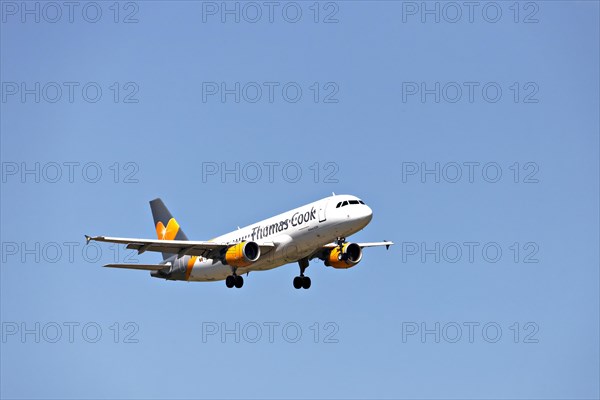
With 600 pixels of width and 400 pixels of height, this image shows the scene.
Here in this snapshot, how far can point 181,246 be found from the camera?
226 ft

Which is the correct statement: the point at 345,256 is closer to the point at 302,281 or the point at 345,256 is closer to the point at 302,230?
the point at 302,230

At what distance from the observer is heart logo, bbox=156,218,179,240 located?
83000mm

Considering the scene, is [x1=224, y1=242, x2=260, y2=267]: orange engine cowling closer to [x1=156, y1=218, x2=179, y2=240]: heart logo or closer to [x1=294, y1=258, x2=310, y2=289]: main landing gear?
[x1=294, y1=258, x2=310, y2=289]: main landing gear

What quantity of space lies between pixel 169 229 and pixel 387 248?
1820 cm

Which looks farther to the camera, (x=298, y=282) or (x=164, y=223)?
(x=164, y=223)

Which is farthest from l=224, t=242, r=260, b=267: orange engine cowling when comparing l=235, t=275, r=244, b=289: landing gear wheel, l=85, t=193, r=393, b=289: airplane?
l=235, t=275, r=244, b=289: landing gear wheel

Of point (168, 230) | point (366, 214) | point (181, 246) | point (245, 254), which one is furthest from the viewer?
point (168, 230)

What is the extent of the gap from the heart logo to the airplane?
18.4 ft

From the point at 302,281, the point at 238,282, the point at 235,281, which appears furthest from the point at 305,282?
the point at 235,281

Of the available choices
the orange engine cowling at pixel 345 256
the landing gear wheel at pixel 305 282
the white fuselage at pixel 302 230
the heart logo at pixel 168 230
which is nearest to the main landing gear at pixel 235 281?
the white fuselage at pixel 302 230

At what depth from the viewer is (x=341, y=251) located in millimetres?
66938

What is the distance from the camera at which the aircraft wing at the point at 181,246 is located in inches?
2608

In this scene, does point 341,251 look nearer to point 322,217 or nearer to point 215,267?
point 322,217

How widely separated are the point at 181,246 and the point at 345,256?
10.3 meters
